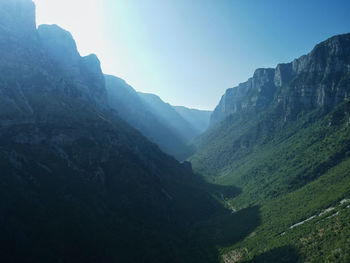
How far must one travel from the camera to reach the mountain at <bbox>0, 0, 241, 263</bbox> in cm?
4809

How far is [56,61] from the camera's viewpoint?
162250 millimetres

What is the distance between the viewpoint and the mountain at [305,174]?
5654 centimetres

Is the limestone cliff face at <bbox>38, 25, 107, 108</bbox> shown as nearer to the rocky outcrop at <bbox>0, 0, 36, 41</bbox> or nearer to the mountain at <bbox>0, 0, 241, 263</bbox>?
the rocky outcrop at <bbox>0, 0, 36, 41</bbox>

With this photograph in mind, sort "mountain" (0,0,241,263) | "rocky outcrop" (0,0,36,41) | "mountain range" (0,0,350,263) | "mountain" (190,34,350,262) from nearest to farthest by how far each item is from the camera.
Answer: "mountain" (0,0,241,263), "mountain range" (0,0,350,263), "mountain" (190,34,350,262), "rocky outcrop" (0,0,36,41)

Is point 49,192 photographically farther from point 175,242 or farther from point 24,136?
point 175,242

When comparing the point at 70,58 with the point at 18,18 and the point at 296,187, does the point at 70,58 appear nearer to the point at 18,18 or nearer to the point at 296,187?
the point at 18,18

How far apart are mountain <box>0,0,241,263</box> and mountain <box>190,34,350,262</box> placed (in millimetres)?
15346

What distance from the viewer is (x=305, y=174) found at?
109625 mm

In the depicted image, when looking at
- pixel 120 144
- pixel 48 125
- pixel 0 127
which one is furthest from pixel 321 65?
pixel 0 127

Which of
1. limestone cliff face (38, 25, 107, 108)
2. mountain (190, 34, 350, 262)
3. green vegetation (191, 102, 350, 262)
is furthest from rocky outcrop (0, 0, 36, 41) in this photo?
mountain (190, 34, 350, 262)

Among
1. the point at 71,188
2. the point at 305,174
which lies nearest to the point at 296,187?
the point at 305,174

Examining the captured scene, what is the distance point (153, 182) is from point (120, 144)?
2295 cm

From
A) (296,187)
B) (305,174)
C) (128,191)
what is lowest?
(296,187)

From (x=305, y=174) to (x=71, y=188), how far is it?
103723 millimetres
